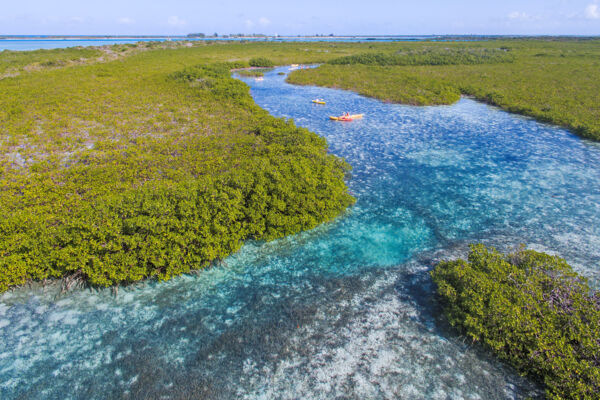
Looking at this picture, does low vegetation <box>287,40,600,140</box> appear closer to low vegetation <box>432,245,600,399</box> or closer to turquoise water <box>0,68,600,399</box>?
turquoise water <box>0,68,600,399</box>

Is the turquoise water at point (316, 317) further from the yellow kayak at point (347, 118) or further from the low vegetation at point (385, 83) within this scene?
the low vegetation at point (385, 83)

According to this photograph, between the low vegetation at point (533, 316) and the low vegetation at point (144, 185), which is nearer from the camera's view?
the low vegetation at point (533, 316)

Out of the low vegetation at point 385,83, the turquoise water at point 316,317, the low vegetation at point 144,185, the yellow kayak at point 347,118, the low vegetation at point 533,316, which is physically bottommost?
the turquoise water at point 316,317

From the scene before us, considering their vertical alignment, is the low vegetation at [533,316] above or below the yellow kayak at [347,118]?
below

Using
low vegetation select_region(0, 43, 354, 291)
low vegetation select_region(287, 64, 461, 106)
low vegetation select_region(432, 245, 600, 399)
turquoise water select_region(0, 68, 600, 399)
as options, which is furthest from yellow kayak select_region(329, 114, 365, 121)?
low vegetation select_region(432, 245, 600, 399)

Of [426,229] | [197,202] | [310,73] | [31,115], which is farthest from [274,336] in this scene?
[310,73]

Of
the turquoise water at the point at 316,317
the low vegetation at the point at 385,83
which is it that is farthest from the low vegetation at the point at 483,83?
the turquoise water at the point at 316,317

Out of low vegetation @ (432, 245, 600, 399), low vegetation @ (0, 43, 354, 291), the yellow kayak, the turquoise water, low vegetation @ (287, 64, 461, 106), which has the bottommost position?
the turquoise water

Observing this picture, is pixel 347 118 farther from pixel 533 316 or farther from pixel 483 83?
pixel 483 83
